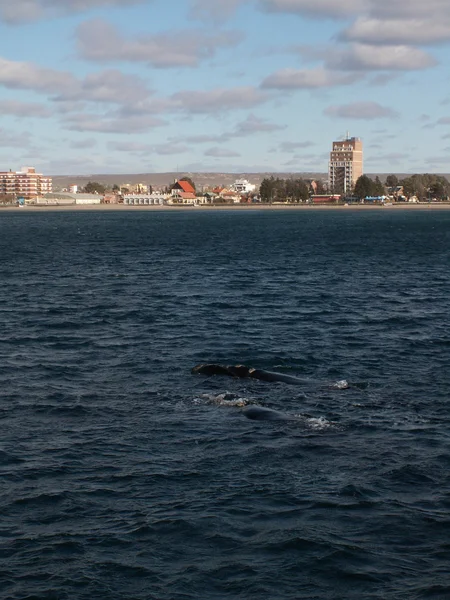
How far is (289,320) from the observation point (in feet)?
181

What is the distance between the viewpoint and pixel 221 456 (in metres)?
26.8

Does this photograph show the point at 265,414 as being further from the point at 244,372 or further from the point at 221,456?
the point at 244,372

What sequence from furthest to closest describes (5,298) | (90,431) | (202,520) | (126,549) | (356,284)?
1. (356,284)
2. (5,298)
3. (90,431)
4. (202,520)
5. (126,549)

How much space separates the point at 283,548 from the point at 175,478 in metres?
5.25

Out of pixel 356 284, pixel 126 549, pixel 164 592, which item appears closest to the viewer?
pixel 164 592

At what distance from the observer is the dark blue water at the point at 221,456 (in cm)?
1962

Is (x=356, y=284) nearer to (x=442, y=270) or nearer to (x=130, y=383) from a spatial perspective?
(x=442, y=270)

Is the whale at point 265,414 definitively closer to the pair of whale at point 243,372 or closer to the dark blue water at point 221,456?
the dark blue water at point 221,456

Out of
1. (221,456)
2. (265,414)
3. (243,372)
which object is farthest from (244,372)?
(221,456)

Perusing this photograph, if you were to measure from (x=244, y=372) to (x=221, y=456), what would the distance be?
36.7 ft

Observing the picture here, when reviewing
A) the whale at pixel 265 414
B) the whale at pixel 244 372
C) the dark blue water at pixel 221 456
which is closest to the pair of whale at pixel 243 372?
the whale at pixel 244 372

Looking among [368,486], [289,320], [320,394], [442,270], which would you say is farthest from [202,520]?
[442,270]

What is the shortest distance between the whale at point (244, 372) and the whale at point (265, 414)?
5.28 meters

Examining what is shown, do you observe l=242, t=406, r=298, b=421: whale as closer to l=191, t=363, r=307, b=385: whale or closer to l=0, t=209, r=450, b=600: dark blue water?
l=0, t=209, r=450, b=600: dark blue water
